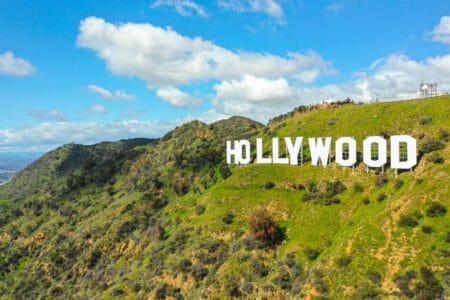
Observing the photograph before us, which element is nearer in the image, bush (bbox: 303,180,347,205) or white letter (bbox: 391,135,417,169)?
white letter (bbox: 391,135,417,169)

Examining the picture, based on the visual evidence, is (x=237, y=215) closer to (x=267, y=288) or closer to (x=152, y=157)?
(x=267, y=288)

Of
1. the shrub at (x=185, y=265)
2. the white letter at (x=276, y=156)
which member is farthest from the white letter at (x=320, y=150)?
the shrub at (x=185, y=265)

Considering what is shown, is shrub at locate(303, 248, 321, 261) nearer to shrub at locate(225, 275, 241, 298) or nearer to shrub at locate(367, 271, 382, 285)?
shrub at locate(225, 275, 241, 298)

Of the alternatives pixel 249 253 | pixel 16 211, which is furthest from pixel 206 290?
pixel 16 211

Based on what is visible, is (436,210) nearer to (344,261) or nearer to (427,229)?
(427,229)

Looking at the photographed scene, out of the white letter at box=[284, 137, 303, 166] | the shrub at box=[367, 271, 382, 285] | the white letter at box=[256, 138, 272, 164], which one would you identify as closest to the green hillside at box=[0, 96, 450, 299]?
the shrub at box=[367, 271, 382, 285]
